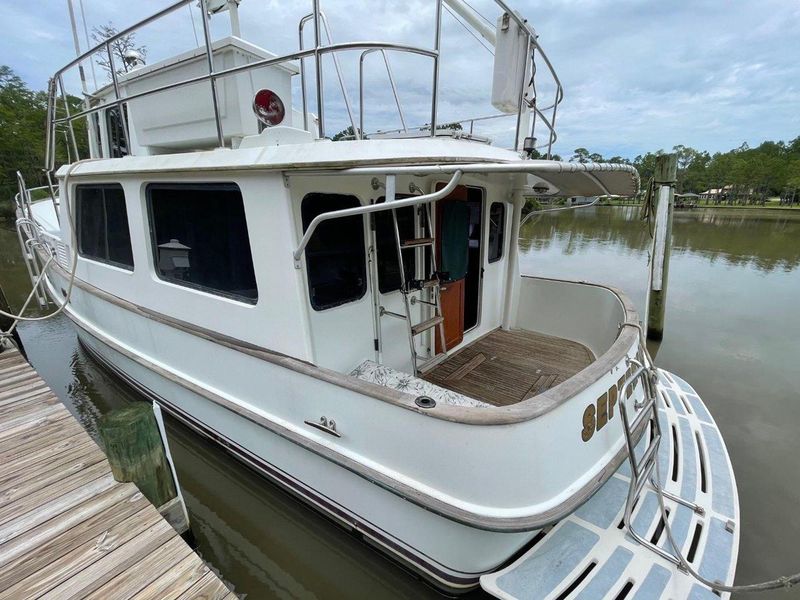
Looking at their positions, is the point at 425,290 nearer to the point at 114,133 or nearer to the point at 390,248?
the point at 390,248

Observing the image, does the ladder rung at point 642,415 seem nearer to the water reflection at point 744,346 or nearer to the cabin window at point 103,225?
the water reflection at point 744,346

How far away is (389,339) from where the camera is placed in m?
3.20

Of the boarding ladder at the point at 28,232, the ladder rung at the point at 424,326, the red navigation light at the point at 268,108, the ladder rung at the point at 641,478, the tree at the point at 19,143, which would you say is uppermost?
the tree at the point at 19,143

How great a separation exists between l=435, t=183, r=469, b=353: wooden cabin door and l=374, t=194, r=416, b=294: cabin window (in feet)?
1.03

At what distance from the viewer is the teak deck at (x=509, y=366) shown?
3195 millimetres

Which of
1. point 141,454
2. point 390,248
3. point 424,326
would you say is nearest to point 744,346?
point 424,326

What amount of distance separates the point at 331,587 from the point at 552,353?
2.76m

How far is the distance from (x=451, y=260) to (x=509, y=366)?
3.71 ft

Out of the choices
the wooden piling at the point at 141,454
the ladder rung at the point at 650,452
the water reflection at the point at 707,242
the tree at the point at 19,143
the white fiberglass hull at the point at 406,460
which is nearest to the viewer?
the white fiberglass hull at the point at 406,460

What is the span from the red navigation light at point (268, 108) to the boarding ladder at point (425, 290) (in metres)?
1.21

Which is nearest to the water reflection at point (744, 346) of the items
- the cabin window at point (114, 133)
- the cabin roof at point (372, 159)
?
the cabin roof at point (372, 159)

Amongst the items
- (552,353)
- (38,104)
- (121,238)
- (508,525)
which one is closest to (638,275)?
(552,353)

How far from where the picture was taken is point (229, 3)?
313 cm

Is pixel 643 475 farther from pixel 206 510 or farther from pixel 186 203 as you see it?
pixel 186 203
